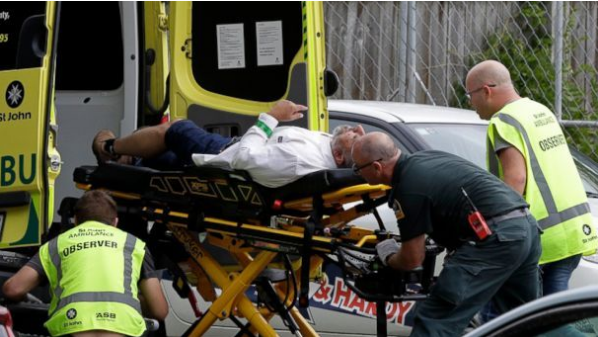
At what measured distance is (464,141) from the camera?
841 centimetres

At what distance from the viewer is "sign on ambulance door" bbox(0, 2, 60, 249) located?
696 cm

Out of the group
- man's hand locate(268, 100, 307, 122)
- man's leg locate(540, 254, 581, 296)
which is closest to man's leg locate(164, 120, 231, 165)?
man's hand locate(268, 100, 307, 122)

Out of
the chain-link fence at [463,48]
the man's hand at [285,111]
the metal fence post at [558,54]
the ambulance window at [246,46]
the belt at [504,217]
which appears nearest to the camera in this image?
the belt at [504,217]

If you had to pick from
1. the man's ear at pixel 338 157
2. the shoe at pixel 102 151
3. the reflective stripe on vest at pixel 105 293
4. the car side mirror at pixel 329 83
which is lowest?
the reflective stripe on vest at pixel 105 293

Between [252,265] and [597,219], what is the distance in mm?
2242

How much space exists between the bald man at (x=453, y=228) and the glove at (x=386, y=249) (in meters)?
0.05

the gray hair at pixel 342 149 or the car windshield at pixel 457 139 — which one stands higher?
the gray hair at pixel 342 149

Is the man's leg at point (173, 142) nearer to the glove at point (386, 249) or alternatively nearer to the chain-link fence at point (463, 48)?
the glove at point (386, 249)

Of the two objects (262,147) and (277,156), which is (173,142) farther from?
(277,156)

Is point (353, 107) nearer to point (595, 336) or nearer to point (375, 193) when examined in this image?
point (375, 193)

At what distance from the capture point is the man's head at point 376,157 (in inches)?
236

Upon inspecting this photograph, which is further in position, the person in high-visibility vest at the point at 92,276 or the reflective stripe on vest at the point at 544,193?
the reflective stripe on vest at the point at 544,193

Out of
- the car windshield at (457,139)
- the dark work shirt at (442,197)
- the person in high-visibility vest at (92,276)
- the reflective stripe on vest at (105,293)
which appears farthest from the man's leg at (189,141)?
the car windshield at (457,139)

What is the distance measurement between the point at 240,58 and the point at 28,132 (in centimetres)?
151
